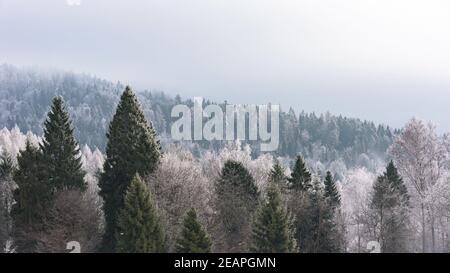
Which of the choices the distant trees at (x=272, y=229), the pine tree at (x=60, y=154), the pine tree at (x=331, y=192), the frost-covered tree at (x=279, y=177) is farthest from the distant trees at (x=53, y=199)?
the pine tree at (x=331, y=192)

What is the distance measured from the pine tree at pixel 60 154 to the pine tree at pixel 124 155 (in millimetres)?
2338

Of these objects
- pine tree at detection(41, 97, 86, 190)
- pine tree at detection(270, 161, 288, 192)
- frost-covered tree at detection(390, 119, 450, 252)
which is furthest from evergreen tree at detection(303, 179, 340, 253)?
pine tree at detection(41, 97, 86, 190)

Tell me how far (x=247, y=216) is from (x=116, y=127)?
12735 mm

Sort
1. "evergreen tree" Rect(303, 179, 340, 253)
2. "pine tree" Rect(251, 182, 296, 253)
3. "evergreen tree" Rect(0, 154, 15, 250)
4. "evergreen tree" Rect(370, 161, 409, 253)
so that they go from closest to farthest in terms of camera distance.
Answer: "pine tree" Rect(251, 182, 296, 253) < "evergreen tree" Rect(303, 179, 340, 253) < "evergreen tree" Rect(370, 161, 409, 253) < "evergreen tree" Rect(0, 154, 15, 250)

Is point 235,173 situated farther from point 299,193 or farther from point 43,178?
point 43,178

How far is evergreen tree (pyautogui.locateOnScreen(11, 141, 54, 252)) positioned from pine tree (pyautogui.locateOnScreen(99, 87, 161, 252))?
14.3 ft

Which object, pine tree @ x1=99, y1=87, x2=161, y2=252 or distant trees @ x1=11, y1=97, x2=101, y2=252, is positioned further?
pine tree @ x1=99, y1=87, x2=161, y2=252

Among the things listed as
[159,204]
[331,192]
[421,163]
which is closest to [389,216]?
[331,192]

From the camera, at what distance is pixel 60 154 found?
50656 millimetres

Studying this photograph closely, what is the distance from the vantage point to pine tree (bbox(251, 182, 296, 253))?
4275 centimetres

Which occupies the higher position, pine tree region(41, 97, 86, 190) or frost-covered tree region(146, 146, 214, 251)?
pine tree region(41, 97, 86, 190)

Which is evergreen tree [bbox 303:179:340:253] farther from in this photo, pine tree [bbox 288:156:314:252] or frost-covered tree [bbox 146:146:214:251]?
frost-covered tree [bbox 146:146:214:251]

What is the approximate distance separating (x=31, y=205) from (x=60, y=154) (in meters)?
4.56

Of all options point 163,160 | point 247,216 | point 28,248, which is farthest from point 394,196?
point 28,248
